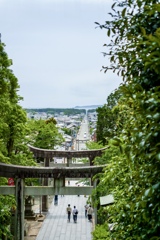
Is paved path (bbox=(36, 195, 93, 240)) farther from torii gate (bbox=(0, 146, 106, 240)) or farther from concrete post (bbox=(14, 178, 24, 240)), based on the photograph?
torii gate (bbox=(0, 146, 106, 240))

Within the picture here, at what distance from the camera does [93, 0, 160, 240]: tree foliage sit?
105 inches

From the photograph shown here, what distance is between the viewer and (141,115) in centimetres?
300

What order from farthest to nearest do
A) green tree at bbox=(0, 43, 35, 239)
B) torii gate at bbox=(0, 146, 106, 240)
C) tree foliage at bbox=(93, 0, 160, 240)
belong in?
torii gate at bbox=(0, 146, 106, 240)
green tree at bbox=(0, 43, 35, 239)
tree foliage at bbox=(93, 0, 160, 240)

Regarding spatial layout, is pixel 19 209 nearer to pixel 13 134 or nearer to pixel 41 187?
pixel 41 187

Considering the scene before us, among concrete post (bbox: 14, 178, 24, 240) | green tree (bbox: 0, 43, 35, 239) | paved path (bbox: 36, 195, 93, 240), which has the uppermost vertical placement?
green tree (bbox: 0, 43, 35, 239)

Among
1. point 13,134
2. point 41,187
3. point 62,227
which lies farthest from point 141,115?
point 62,227

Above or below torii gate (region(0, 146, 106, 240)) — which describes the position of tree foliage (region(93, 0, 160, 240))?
above

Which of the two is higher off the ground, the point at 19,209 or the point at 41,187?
the point at 41,187

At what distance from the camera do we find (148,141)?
2.74m

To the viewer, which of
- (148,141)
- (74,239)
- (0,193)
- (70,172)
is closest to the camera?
(148,141)

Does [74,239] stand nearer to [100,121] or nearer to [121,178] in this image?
[121,178]

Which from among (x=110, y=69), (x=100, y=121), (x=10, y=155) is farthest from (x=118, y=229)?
(x=100, y=121)

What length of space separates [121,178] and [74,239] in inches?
496

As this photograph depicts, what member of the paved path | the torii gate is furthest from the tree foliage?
the paved path
